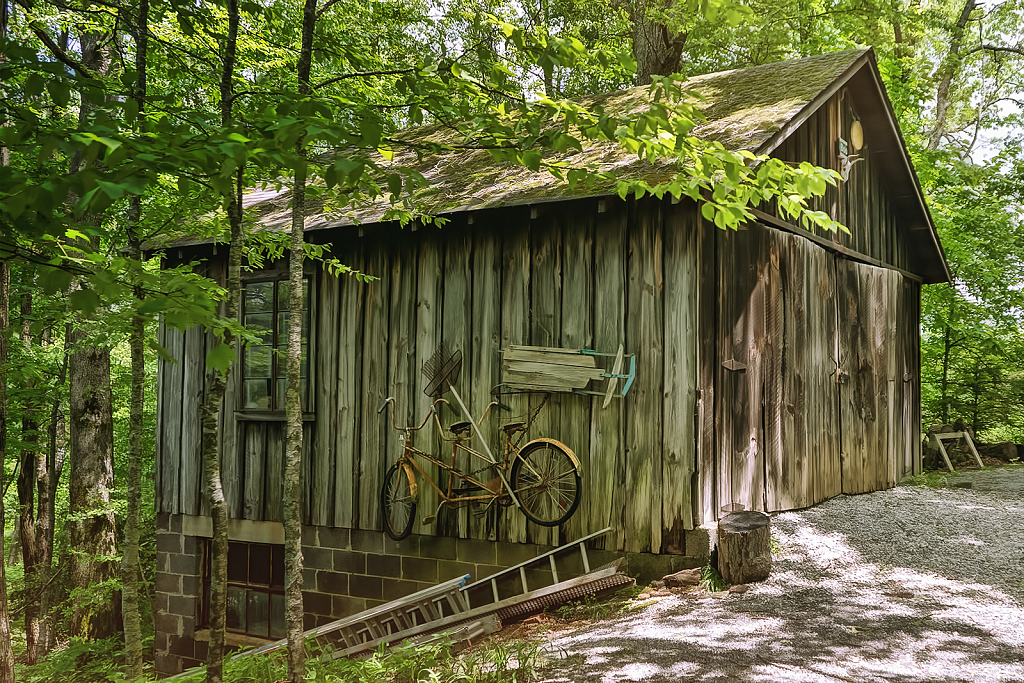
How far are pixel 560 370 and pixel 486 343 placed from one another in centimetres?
89

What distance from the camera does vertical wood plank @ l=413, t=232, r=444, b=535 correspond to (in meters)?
7.90

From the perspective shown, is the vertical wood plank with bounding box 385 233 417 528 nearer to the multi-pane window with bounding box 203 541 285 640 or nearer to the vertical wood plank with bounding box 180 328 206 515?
the multi-pane window with bounding box 203 541 285 640

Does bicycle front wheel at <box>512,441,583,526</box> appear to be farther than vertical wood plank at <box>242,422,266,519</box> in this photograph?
No

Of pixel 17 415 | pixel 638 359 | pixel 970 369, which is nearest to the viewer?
pixel 638 359

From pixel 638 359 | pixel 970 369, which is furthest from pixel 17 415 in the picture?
pixel 970 369

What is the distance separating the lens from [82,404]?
12.7 m

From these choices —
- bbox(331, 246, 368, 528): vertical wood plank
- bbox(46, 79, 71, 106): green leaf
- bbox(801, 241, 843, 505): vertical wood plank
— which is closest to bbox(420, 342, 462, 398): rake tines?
bbox(331, 246, 368, 528): vertical wood plank

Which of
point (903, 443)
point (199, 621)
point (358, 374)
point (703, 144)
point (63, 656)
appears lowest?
point (63, 656)

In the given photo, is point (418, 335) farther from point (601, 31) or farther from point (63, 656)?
point (601, 31)

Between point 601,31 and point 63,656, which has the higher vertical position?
point 601,31

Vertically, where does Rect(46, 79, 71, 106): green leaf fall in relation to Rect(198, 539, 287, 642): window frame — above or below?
above

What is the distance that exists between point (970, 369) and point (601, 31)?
10.7 meters

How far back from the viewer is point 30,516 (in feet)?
50.3

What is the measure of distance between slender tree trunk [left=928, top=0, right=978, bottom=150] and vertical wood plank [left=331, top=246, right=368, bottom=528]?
18.7 metres
